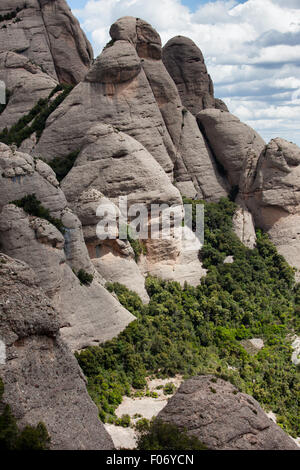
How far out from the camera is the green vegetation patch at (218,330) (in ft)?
86.7

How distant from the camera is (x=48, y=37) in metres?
50.8

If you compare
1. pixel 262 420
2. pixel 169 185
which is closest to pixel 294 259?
pixel 169 185

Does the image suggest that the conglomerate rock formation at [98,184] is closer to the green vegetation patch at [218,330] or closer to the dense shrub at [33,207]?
the dense shrub at [33,207]

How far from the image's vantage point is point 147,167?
36.1 meters

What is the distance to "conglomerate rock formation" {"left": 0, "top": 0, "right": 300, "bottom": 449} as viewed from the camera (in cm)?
1767

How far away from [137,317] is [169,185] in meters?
10.4

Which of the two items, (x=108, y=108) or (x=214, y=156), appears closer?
(x=108, y=108)

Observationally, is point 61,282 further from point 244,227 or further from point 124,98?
point 244,227

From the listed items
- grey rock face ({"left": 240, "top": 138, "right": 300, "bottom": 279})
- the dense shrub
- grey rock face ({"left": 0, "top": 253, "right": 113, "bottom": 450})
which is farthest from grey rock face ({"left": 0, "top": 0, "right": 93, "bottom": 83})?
grey rock face ({"left": 0, "top": 253, "right": 113, "bottom": 450})

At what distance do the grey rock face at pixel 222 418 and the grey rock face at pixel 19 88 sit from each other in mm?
29071

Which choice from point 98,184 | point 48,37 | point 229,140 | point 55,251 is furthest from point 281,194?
point 48,37

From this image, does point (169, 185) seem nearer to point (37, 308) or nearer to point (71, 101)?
point (71, 101)

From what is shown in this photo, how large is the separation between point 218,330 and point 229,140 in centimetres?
1918

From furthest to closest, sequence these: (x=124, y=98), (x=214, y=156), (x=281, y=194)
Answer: (x=214, y=156) → (x=281, y=194) → (x=124, y=98)
